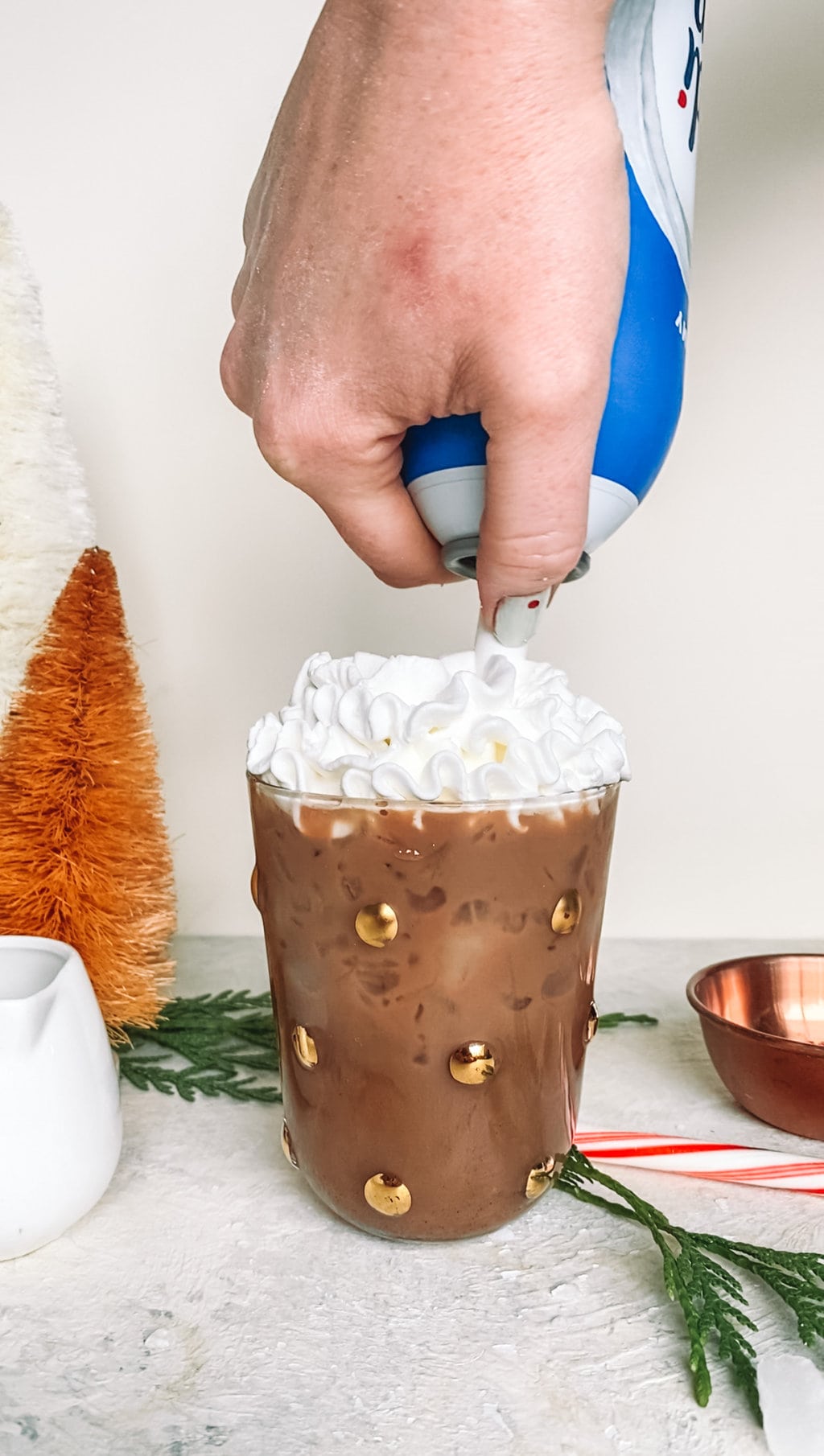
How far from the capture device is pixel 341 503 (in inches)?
18.6

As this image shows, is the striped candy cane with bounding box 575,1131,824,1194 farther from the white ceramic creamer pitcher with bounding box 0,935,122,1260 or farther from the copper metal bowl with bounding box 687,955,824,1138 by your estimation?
the white ceramic creamer pitcher with bounding box 0,935,122,1260

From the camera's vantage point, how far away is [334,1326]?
45 cm

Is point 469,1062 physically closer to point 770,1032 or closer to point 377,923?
point 377,923

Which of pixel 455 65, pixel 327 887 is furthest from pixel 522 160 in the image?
pixel 327 887

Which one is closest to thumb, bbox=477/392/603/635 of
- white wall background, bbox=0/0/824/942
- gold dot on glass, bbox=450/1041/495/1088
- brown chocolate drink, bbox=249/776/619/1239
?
brown chocolate drink, bbox=249/776/619/1239

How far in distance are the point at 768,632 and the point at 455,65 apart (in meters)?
0.68

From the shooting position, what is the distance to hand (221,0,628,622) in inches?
14.1

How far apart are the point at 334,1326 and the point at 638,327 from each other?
45cm

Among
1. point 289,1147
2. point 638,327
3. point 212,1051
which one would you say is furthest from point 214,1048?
point 638,327

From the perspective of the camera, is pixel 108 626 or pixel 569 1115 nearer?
pixel 569 1115

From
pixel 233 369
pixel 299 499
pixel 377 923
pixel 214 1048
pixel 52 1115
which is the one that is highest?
pixel 233 369

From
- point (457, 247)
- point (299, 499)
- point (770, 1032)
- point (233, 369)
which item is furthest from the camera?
point (299, 499)

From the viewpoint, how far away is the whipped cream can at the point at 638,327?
1.47ft

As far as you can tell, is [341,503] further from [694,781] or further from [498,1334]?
[694,781]
